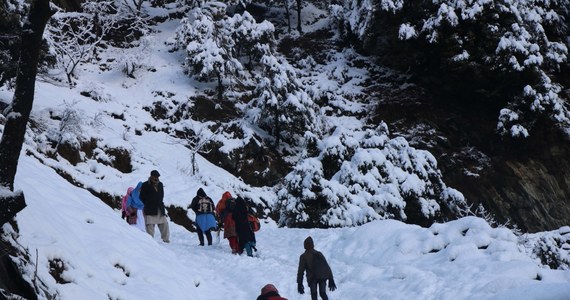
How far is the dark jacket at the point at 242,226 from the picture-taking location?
11.4 meters

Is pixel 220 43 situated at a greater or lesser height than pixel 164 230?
greater

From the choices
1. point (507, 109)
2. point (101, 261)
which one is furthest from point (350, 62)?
point (101, 261)

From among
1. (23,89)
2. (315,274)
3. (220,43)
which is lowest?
(315,274)

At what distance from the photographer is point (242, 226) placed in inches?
448

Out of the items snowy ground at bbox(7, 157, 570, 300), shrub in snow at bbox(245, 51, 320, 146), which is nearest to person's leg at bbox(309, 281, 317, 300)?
snowy ground at bbox(7, 157, 570, 300)

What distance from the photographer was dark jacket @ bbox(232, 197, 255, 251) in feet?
37.3

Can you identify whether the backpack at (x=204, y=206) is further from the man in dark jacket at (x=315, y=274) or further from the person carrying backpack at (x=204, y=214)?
the man in dark jacket at (x=315, y=274)

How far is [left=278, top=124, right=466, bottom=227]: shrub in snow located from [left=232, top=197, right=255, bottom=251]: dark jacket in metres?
5.64

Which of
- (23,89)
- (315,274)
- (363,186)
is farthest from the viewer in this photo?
(363,186)

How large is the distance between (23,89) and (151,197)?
6868 mm

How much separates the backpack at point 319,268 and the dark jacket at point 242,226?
327 cm

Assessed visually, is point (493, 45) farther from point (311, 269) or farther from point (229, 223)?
point (311, 269)

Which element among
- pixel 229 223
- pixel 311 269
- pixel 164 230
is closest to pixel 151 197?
pixel 164 230

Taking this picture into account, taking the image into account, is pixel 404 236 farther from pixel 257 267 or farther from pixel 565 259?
pixel 565 259
